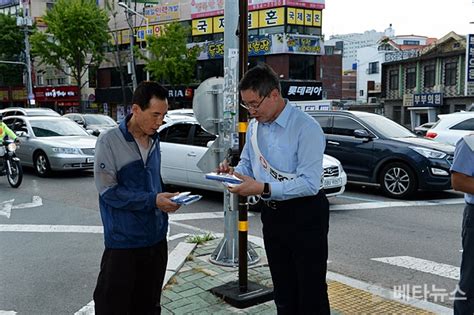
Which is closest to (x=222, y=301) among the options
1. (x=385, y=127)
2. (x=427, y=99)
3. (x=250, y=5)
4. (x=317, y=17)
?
(x=385, y=127)

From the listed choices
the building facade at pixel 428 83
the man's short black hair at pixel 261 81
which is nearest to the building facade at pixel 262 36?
the building facade at pixel 428 83

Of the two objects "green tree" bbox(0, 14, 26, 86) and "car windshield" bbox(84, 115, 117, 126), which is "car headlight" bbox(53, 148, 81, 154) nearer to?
"car windshield" bbox(84, 115, 117, 126)

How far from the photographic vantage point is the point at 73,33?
37.3 meters

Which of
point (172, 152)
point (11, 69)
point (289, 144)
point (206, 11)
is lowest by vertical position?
point (172, 152)

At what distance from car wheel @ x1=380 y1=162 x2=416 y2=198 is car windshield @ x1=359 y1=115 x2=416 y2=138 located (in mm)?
747

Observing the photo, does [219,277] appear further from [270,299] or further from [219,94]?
[219,94]

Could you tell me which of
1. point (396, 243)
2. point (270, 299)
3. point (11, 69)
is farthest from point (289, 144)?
point (11, 69)

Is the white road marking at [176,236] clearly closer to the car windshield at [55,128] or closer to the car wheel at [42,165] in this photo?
the car wheel at [42,165]

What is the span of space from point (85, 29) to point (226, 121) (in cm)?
3528

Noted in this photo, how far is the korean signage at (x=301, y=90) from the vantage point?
36.6 meters

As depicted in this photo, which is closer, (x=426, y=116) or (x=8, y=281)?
(x=8, y=281)

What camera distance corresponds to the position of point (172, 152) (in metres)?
9.58

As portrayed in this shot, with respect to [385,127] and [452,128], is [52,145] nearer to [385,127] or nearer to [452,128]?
[385,127]

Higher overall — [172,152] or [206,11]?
[206,11]
